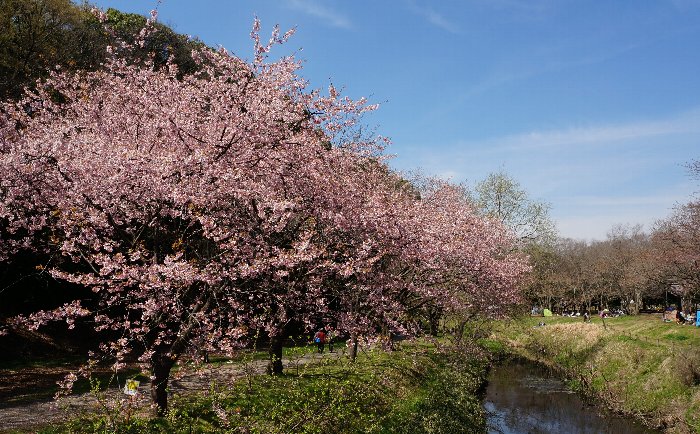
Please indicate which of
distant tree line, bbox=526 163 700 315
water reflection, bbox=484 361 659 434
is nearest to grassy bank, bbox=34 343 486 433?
water reflection, bbox=484 361 659 434

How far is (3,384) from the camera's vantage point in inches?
698

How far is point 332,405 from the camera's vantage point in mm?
15523

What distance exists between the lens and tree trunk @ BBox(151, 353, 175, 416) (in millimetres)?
12992

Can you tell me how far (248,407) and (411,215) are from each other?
9.57 m

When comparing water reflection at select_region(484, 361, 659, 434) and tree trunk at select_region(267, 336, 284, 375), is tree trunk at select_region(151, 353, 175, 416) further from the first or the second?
water reflection at select_region(484, 361, 659, 434)

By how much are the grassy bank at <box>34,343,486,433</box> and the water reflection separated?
236 centimetres

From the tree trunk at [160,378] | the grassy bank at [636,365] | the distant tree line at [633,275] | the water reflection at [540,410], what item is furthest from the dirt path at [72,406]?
the distant tree line at [633,275]

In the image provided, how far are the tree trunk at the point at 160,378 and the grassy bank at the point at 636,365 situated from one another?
20.6 m

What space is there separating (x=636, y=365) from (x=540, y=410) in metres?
6.94

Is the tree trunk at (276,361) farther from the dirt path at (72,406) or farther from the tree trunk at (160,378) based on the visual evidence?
the tree trunk at (160,378)

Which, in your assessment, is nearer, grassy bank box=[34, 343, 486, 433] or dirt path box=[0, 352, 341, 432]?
grassy bank box=[34, 343, 486, 433]

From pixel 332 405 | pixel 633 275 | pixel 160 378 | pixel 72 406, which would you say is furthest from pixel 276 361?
pixel 633 275

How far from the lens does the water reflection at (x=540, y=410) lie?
24.1m

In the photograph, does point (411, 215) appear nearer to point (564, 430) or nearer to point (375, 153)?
point (375, 153)
